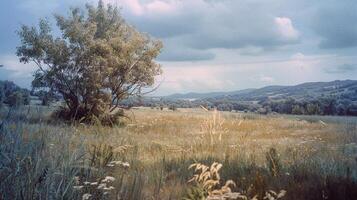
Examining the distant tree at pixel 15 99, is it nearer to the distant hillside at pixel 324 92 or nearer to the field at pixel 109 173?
the field at pixel 109 173

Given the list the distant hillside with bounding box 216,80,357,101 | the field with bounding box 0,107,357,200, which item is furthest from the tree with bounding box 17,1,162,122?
the distant hillside with bounding box 216,80,357,101

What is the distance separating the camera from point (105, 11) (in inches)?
1072

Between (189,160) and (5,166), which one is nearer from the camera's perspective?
(5,166)

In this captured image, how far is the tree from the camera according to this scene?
25125 millimetres

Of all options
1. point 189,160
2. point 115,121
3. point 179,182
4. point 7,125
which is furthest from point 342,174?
point 115,121

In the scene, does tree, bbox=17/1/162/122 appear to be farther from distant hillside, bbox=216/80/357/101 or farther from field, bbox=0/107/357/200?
distant hillside, bbox=216/80/357/101

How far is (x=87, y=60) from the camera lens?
2517cm

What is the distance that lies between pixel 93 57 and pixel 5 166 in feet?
63.8

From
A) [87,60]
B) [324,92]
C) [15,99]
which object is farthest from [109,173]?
[324,92]

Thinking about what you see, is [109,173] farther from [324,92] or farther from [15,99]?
[324,92]

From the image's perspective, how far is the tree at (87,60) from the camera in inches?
989

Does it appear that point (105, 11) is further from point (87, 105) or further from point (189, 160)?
point (189, 160)

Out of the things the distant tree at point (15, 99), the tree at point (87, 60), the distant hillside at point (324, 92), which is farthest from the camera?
the distant hillside at point (324, 92)

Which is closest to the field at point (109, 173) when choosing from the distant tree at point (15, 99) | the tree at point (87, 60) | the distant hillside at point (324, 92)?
the distant tree at point (15, 99)
